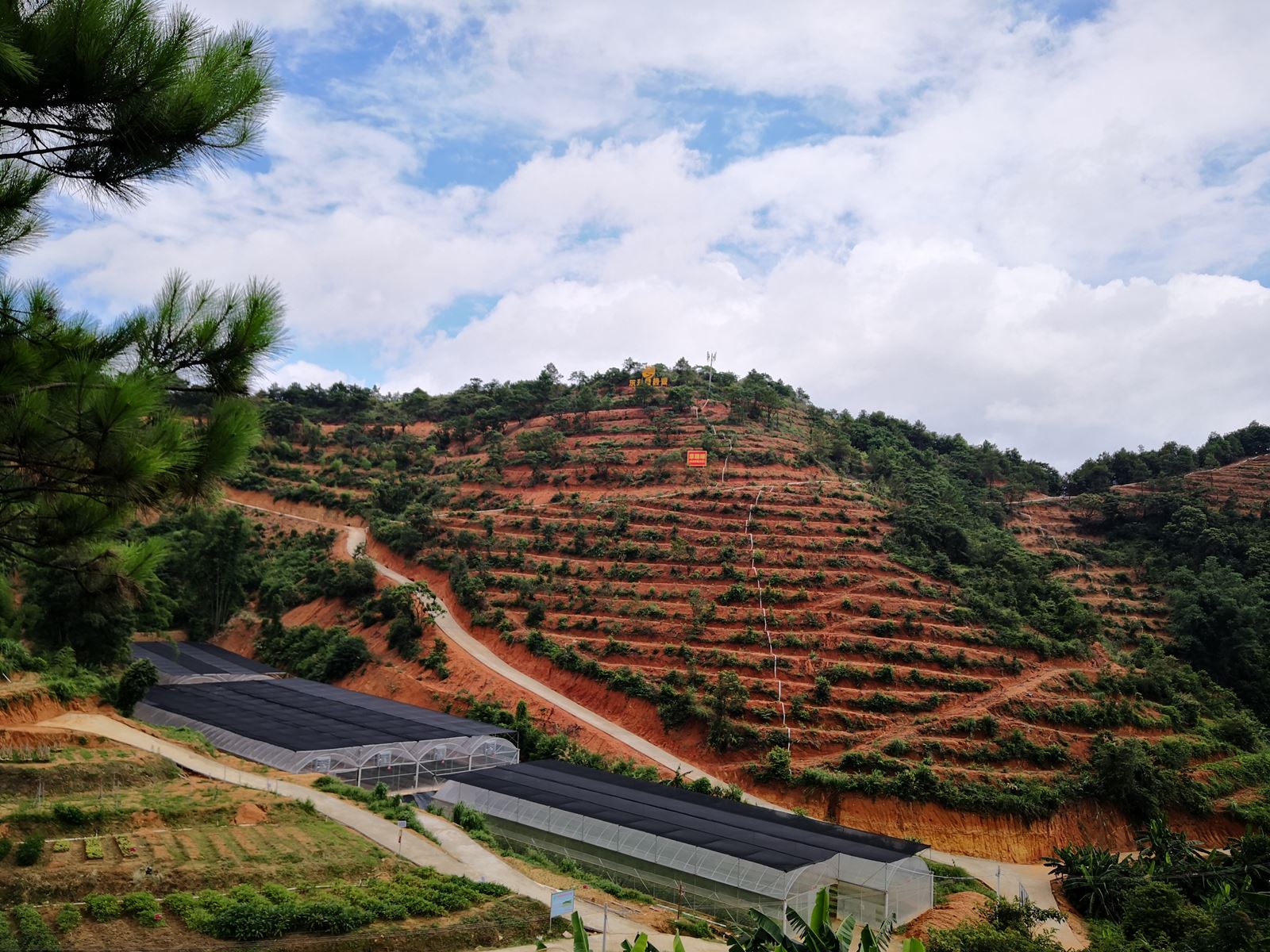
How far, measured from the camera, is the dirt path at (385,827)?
57.9 feet

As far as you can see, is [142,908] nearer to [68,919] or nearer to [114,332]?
[68,919]

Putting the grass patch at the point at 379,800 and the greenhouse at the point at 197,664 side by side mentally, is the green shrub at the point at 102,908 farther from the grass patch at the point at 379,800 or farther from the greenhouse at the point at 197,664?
the greenhouse at the point at 197,664

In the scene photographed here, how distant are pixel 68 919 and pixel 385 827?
827 cm

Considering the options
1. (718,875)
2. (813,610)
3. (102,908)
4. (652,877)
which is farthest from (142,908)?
(813,610)

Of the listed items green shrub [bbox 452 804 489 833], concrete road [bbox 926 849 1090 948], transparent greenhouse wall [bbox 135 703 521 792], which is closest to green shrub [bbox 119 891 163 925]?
green shrub [bbox 452 804 489 833]

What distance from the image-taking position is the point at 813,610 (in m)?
36.5

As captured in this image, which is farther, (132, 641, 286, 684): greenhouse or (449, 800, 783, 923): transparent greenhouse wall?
(132, 641, 286, 684): greenhouse

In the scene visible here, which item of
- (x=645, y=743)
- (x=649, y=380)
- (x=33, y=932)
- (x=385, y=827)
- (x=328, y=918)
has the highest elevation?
(x=649, y=380)

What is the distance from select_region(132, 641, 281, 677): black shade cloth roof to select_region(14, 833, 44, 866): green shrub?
22279 mm

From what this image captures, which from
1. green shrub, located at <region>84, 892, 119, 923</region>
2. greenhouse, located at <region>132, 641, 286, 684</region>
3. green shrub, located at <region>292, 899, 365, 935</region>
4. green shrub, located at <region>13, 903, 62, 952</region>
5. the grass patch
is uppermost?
greenhouse, located at <region>132, 641, 286, 684</region>

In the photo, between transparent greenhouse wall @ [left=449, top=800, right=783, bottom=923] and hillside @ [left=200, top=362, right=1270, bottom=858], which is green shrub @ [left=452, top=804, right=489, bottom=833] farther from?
hillside @ [left=200, top=362, right=1270, bottom=858]

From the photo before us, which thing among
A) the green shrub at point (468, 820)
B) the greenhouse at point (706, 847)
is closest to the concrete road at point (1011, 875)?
the greenhouse at point (706, 847)

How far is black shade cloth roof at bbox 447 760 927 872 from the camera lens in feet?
66.1

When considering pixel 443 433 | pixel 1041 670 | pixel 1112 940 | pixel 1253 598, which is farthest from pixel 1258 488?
pixel 443 433
